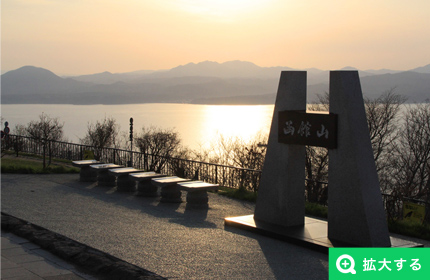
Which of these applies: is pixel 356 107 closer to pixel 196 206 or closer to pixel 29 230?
pixel 196 206

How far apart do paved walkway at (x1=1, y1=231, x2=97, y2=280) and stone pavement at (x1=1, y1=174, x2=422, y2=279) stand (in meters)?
0.75

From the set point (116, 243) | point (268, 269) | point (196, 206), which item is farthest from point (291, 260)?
point (196, 206)

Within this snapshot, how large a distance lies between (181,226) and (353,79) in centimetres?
437

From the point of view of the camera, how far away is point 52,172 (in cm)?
1673

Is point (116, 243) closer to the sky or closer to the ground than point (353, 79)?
closer to the ground

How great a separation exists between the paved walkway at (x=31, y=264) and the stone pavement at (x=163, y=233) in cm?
75

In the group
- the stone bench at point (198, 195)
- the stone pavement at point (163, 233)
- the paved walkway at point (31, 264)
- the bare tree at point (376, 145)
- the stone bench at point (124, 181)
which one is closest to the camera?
the paved walkway at point (31, 264)

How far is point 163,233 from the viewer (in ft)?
29.0

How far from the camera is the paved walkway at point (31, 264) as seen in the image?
254 inches

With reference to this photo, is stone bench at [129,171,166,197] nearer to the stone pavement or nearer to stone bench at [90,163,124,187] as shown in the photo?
the stone pavement

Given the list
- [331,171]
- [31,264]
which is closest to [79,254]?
[31,264]

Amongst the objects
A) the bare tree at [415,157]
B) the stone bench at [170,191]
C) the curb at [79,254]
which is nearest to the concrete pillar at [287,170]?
the stone bench at [170,191]

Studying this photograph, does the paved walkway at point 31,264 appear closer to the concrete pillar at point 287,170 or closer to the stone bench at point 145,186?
the concrete pillar at point 287,170

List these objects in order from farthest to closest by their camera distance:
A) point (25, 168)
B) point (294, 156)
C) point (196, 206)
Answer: point (25, 168) < point (196, 206) < point (294, 156)
